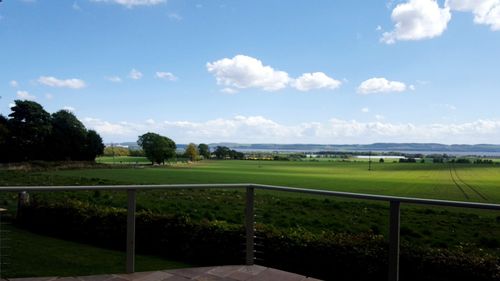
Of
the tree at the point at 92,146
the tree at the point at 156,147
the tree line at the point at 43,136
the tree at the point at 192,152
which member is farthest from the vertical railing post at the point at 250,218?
the tree at the point at 192,152

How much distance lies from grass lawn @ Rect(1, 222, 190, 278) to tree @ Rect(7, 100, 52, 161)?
242 ft

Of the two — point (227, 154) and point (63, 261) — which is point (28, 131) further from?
point (227, 154)

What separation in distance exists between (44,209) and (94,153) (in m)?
82.2

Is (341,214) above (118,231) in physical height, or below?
above

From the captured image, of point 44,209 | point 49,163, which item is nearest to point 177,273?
point 44,209

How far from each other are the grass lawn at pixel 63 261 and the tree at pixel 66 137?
77.5 m

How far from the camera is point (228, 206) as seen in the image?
7.55m

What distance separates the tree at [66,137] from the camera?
78.6 m

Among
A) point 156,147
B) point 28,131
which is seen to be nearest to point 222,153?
point 156,147

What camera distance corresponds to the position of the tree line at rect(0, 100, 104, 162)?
73062 millimetres

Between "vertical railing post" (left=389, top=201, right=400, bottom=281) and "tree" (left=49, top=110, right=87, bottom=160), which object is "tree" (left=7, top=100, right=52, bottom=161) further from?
"vertical railing post" (left=389, top=201, right=400, bottom=281)

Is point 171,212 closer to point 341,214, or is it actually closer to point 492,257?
point 341,214

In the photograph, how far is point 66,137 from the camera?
80.1 meters

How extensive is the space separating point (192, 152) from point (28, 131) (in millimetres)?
70848
